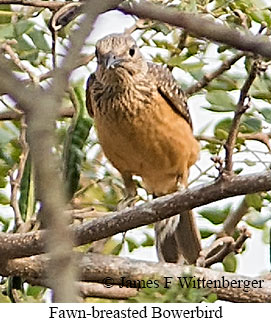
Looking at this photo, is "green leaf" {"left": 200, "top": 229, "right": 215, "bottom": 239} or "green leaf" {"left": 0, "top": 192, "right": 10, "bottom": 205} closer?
"green leaf" {"left": 0, "top": 192, "right": 10, "bottom": 205}

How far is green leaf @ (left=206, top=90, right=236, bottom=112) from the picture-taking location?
3479 millimetres

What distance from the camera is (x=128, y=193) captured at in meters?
4.16

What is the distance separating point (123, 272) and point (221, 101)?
0.89 meters

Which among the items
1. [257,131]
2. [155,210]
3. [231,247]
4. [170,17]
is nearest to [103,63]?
[257,131]

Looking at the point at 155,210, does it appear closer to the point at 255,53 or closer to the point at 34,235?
the point at 34,235

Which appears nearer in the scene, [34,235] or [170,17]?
[170,17]

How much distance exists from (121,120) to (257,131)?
1004mm

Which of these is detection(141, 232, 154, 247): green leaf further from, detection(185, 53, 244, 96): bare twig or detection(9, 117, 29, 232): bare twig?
detection(9, 117, 29, 232): bare twig

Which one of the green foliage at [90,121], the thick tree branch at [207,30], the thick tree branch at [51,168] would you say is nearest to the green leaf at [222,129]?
the green foliage at [90,121]

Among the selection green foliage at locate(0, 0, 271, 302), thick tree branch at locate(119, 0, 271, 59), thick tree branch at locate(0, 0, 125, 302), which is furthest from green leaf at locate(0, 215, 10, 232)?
thick tree branch at locate(0, 0, 125, 302)

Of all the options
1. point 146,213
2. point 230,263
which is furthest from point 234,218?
point 146,213

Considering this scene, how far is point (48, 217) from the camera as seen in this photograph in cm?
80

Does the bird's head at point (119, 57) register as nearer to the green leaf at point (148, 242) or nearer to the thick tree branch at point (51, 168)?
the green leaf at point (148, 242)

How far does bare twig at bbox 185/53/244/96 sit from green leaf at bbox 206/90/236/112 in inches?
3.3
